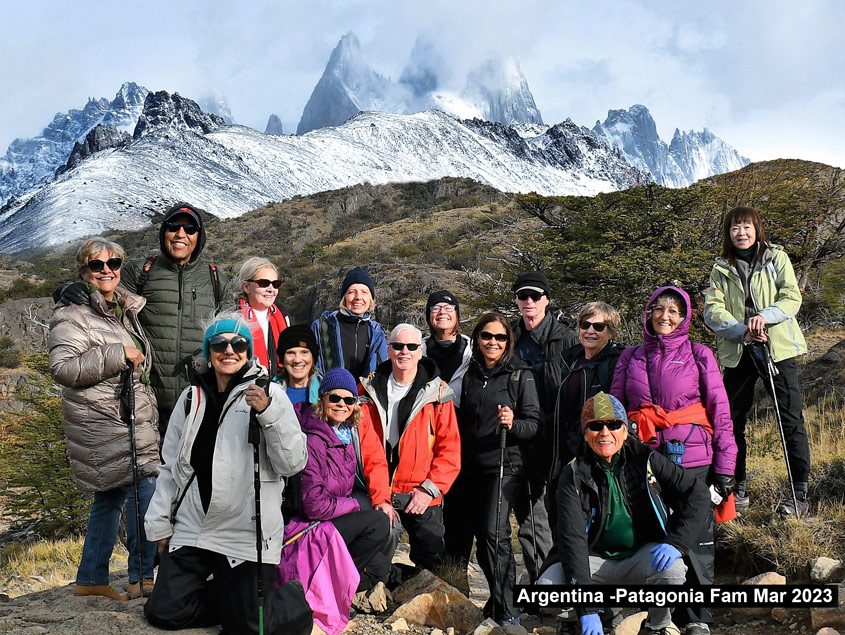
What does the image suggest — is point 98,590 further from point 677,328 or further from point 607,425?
point 677,328

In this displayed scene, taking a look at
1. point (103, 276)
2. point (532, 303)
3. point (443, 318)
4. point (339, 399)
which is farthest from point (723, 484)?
point (103, 276)

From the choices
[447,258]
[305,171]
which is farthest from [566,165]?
[447,258]

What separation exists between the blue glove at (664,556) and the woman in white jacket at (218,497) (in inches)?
77.0

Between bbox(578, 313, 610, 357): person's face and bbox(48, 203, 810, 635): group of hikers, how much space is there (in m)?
0.02

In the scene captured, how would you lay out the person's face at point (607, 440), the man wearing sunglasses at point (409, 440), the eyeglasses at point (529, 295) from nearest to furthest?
the person's face at point (607, 440), the man wearing sunglasses at point (409, 440), the eyeglasses at point (529, 295)

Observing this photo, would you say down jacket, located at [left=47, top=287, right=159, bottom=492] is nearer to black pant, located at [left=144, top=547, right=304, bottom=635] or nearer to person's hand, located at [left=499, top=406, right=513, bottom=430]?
black pant, located at [left=144, top=547, right=304, bottom=635]

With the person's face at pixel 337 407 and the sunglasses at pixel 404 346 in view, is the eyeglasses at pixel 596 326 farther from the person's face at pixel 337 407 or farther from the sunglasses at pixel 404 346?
the person's face at pixel 337 407

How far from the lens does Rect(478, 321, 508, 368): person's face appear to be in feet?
14.0

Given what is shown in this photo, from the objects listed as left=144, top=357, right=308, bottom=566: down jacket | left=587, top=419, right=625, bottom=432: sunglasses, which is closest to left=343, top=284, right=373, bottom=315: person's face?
left=144, top=357, right=308, bottom=566: down jacket

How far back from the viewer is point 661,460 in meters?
3.53

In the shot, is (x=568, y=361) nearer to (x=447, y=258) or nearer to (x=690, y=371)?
(x=690, y=371)

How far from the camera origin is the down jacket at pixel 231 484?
330 centimetres

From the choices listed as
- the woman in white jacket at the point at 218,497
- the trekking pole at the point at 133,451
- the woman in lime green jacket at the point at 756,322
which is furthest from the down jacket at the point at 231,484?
the woman in lime green jacket at the point at 756,322

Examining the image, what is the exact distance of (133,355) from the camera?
3887 mm
